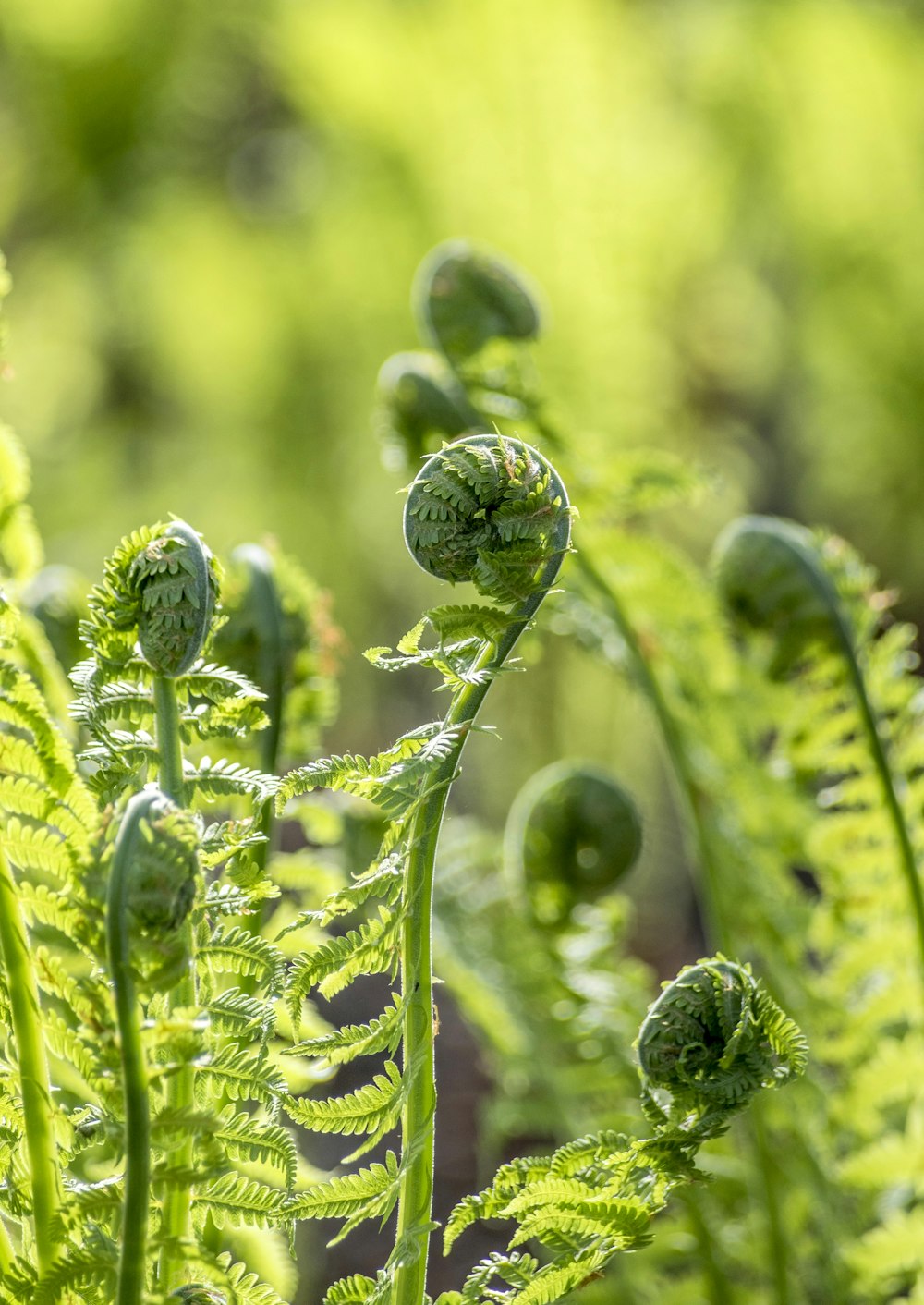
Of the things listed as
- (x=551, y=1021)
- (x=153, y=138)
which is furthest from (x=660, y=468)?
(x=153, y=138)

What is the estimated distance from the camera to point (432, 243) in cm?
526

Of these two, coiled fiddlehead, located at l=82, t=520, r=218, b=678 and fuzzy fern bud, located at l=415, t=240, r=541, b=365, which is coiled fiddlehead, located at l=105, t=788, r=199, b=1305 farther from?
fuzzy fern bud, located at l=415, t=240, r=541, b=365

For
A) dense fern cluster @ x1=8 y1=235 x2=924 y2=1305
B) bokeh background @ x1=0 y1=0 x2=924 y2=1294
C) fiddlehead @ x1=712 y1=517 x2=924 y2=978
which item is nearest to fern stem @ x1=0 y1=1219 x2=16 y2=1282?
dense fern cluster @ x1=8 y1=235 x2=924 y2=1305

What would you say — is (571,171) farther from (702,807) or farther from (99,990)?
(99,990)

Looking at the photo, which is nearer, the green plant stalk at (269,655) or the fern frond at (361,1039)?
the fern frond at (361,1039)

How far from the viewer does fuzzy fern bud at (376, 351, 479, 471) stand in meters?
0.82

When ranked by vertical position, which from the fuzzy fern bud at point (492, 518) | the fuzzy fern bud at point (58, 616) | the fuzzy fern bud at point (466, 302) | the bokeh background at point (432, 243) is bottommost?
the fuzzy fern bud at point (492, 518)

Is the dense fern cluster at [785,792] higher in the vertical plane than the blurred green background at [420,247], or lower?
lower

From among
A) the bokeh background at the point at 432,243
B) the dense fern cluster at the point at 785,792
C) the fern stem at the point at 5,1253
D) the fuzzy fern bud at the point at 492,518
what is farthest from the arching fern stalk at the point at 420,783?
the bokeh background at the point at 432,243

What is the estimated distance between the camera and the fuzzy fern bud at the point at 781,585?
0.74 m

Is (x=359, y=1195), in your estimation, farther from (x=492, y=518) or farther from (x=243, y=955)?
(x=492, y=518)

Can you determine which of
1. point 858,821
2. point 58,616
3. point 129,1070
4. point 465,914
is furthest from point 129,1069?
point 465,914

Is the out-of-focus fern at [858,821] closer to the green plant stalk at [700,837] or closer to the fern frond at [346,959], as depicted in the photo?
the green plant stalk at [700,837]

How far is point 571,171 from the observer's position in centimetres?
499
